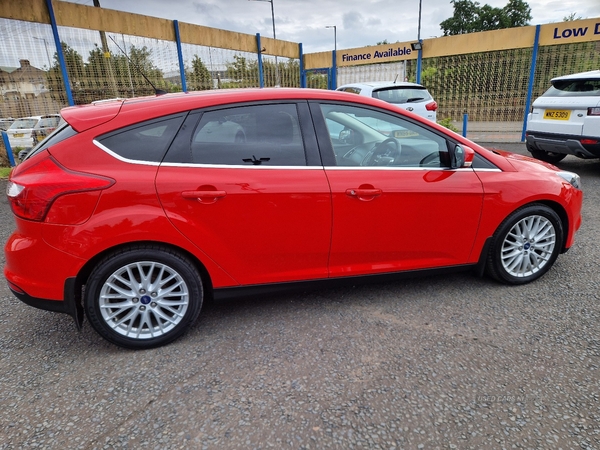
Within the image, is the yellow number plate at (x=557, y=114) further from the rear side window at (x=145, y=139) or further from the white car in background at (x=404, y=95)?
the rear side window at (x=145, y=139)

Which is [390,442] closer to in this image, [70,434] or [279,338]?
[279,338]

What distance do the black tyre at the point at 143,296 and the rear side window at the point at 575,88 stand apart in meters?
7.04

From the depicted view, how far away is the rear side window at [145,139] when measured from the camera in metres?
2.45

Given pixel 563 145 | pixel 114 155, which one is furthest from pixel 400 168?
pixel 563 145

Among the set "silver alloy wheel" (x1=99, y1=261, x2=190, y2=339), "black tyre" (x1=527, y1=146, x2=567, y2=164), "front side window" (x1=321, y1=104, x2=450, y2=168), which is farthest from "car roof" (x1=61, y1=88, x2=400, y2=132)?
"black tyre" (x1=527, y1=146, x2=567, y2=164)

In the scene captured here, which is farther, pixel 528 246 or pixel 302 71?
pixel 302 71

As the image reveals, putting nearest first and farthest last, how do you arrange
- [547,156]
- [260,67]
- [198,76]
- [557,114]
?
1. [557,114]
2. [547,156]
3. [198,76]
4. [260,67]

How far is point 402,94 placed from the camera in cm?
987

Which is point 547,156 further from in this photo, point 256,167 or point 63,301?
point 63,301

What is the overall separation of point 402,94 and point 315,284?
821 cm

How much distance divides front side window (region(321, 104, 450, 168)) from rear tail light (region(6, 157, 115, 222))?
161cm

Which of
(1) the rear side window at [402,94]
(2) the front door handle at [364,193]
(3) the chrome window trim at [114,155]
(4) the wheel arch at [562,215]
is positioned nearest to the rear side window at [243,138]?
(3) the chrome window trim at [114,155]

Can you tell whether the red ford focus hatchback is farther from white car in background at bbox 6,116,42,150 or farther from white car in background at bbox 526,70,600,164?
white car in background at bbox 6,116,42,150

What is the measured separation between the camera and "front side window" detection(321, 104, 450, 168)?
290 centimetres
